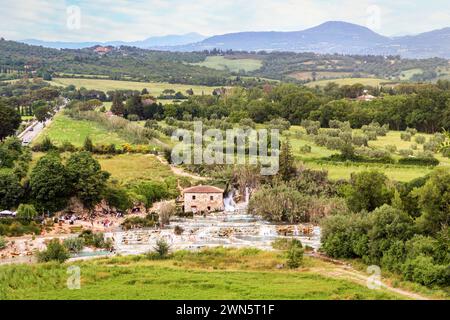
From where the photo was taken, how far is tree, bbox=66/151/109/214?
35344mm

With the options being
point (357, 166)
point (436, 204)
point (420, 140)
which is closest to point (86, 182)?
point (436, 204)

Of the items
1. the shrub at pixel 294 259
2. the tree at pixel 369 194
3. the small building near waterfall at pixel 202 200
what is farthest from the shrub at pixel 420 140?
the shrub at pixel 294 259

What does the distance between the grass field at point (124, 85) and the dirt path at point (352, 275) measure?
91.2m

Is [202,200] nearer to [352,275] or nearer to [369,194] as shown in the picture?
[369,194]

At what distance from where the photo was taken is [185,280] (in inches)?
860

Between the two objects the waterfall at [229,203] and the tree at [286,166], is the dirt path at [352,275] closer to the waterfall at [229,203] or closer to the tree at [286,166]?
the waterfall at [229,203]

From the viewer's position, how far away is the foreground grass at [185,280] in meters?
19.6

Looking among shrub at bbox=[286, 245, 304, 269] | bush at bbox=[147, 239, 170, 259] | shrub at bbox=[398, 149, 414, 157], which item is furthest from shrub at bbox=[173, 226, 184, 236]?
shrub at bbox=[398, 149, 414, 157]

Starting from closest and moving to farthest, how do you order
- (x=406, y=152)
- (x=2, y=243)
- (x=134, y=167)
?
(x=2, y=243) → (x=134, y=167) → (x=406, y=152)

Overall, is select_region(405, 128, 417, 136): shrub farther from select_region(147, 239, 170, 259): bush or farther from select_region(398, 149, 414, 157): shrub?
select_region(147, 239, 170, 259): bush

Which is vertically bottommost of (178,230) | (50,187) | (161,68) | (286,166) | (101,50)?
(178,230)

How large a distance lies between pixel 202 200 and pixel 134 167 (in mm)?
12138

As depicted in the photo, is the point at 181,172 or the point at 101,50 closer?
the point at 181,172
